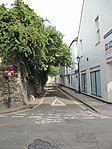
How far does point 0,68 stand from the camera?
730 inches

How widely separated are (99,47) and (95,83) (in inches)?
144

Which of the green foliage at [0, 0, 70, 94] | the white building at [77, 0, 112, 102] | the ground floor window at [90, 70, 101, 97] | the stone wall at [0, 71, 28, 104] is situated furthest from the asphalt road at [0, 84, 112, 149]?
the ground floor window at [90, 70, 101, 97]

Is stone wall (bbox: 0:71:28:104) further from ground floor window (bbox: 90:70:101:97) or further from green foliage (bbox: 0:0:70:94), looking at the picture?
ground floor window (bbox: 90:70:101:97)

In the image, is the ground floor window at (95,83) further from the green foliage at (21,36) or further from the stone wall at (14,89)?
the stone wall at (14,89)

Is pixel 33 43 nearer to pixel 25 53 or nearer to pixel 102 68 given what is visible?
pixel 25 53

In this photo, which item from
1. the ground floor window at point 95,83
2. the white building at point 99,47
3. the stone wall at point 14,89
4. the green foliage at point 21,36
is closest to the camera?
the white building at point 99,47

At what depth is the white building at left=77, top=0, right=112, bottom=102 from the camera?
56.1 feet

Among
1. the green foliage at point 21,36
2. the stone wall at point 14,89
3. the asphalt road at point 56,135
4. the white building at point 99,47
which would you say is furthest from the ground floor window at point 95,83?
the asphalt road at point 56,135

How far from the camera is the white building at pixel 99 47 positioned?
56.1 ft

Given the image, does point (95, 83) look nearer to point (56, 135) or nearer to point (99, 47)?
point (99, 47)

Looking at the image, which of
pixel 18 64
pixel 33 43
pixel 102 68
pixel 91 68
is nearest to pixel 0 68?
pixel 18 64

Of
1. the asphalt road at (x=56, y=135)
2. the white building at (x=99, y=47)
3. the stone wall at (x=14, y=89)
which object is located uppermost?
the white building at (x=99, y=47)

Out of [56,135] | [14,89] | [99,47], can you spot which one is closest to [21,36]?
[14,89]

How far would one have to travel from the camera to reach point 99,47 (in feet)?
64.5
